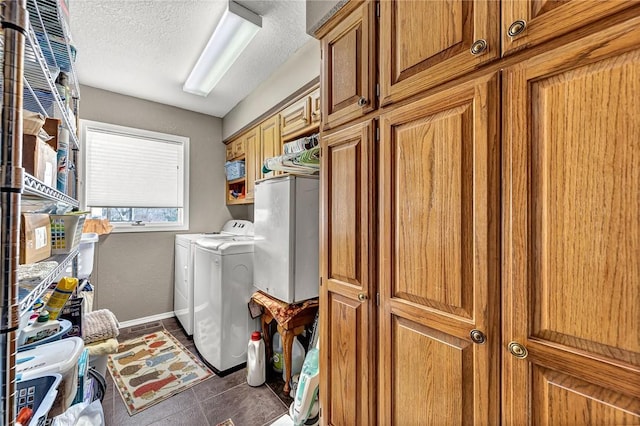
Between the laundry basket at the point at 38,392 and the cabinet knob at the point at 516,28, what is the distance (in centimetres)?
163

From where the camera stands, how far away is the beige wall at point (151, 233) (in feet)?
9.52

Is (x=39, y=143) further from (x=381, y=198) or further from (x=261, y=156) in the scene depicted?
(x=261, y=156)

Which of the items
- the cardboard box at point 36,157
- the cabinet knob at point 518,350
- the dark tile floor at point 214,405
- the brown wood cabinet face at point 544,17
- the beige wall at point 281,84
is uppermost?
the beige wall at point 281,84

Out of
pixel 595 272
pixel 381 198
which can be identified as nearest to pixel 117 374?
pixel 381 198

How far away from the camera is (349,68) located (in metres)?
1.19

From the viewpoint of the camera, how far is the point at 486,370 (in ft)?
2.42

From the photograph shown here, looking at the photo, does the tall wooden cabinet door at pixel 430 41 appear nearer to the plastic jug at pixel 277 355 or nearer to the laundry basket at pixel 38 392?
the laundry basket at pixel 38 392

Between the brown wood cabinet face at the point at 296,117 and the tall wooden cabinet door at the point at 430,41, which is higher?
the brown wood cabinet face at the point at 296,117

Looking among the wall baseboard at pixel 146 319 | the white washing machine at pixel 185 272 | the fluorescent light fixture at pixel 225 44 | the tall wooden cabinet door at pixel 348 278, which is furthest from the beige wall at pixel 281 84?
the wall baseboard at pixel 146 319

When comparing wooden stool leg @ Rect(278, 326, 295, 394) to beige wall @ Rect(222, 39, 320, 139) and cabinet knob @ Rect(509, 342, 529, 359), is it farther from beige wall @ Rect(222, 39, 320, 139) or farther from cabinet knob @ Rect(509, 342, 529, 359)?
beige wall @ Rect(222, 39, 320, 139)

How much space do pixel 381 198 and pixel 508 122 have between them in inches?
18.3

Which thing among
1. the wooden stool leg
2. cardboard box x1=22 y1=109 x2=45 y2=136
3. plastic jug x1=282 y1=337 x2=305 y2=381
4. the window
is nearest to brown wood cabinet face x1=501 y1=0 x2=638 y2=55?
cardboard box x1=22 y1=109 x2=45 y2=136

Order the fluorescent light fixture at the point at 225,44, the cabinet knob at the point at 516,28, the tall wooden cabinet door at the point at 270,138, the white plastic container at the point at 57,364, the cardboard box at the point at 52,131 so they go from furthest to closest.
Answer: the tall wooden cabinet door at the point at 270,138 < the fluorescent light fixture at the point at 225,44 < the cardboard box at the point at 52,131 < the white plastic container at the point at 57,364 < the cabinet knob at the point at 516,28

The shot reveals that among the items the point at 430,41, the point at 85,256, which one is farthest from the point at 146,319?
the point at 430,41
